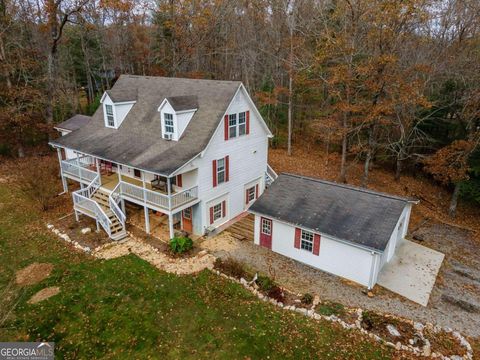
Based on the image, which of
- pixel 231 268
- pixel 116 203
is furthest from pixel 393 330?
pixel 116 203

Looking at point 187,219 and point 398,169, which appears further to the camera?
point 398,169

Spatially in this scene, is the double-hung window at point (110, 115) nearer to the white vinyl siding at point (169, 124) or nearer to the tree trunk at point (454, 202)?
the white vinyl siding at point (169, 124)

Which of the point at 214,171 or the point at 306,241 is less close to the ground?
the point at 214,171

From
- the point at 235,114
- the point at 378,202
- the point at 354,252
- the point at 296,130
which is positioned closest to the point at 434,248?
the point at 378,202

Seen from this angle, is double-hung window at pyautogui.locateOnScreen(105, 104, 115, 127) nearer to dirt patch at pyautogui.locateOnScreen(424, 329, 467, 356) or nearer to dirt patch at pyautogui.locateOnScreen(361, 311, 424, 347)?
dirt patch at pyautogui.locateOnScreen(361, 311, 424, 347)

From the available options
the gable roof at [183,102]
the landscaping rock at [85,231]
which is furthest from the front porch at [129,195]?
the gable roof at [183,102]

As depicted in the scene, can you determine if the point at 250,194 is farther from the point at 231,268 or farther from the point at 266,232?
the point at 231,268

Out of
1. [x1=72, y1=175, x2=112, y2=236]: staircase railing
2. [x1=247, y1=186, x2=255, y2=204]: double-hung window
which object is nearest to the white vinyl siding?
[x1=72, y1=175, x2=112, y2=236]: staircase railing
